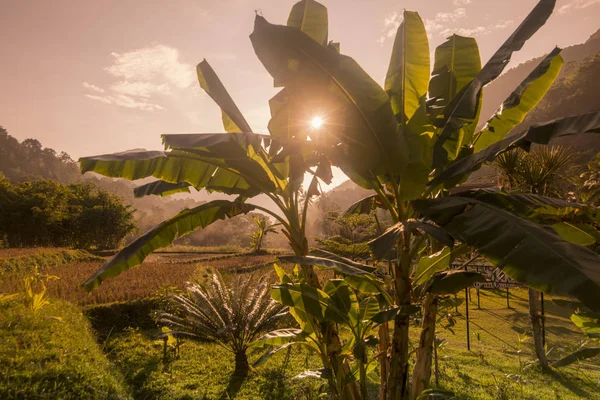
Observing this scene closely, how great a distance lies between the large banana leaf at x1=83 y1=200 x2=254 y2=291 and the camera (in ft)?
7.95

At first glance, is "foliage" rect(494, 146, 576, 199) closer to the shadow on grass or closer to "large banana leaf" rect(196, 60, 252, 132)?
the shadow on grass

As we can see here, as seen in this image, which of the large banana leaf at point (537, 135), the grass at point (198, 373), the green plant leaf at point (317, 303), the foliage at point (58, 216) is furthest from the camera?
the foliage at point (58, 216)

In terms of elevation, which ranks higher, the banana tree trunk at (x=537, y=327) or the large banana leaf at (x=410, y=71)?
the large banana leaf at (x=410, y=71)

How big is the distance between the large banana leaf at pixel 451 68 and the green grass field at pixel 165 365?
2547 mm

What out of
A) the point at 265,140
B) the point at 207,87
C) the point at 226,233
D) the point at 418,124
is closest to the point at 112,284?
the point at 207,87

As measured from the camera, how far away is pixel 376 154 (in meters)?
2.08

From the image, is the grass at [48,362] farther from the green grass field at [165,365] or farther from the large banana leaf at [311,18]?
the large banana leaf at [311,18]

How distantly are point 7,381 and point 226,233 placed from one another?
67.0 meters

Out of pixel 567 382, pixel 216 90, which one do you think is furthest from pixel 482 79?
pixel 567 382

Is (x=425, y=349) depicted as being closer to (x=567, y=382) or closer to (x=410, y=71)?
(x=410, y=71)

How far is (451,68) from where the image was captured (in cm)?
260

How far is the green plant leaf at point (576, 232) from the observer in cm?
199

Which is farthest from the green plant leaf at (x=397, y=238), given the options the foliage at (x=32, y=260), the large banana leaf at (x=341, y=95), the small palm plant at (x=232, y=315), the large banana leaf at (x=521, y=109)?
the foliage at (x=32, y=260)

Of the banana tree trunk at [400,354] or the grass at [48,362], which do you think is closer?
the banana tree trunk at [400,354]
